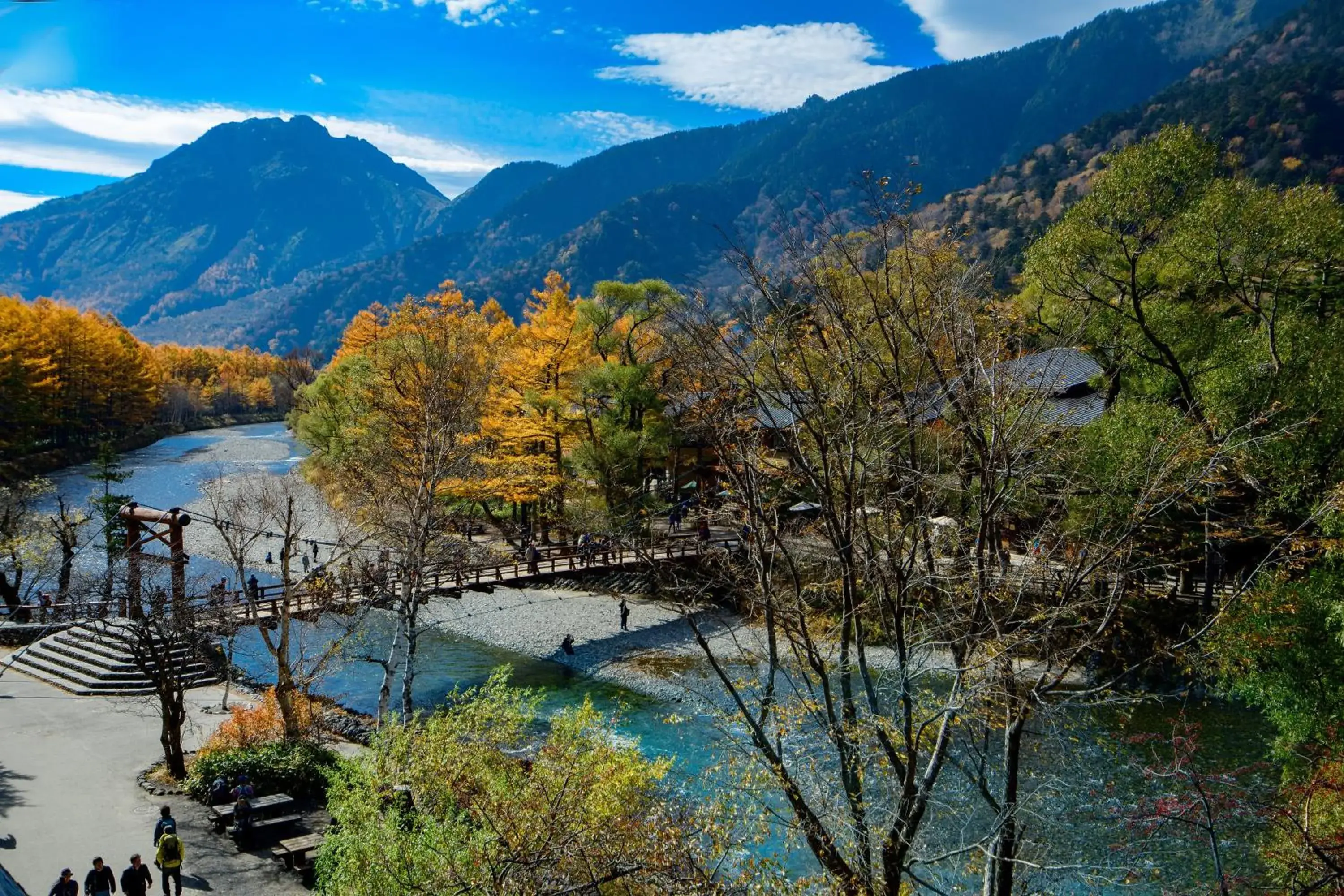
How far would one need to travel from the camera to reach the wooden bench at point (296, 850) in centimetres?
1269

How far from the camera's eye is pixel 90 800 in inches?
572

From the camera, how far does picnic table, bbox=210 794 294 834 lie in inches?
545

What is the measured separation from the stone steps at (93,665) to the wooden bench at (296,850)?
7848 millimetres

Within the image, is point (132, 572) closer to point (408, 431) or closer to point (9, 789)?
point (9, 789)

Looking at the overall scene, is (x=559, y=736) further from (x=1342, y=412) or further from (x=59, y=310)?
(x=59, y=310)

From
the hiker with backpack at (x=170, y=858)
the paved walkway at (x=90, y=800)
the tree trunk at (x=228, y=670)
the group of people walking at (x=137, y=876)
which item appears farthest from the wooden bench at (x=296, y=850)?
the tree trunk at (x=228, y=670)

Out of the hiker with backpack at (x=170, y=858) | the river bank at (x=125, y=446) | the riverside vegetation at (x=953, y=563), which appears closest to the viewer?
the riverside vegetation at (x=953, y=563)

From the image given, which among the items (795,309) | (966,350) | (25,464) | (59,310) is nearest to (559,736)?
(795,309)

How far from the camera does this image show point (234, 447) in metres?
69.8

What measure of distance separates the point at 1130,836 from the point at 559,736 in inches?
381

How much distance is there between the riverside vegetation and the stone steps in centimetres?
505

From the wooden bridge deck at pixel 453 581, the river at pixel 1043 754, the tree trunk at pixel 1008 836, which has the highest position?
the tree trunk at pixel 1008 836

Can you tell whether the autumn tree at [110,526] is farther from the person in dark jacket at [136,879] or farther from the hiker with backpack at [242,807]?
the person in dark jacket at [136,879]

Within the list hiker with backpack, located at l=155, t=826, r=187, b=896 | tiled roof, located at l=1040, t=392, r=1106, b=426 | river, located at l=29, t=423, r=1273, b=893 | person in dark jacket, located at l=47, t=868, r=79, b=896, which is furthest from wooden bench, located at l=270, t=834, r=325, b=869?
tiled roof, located at l=1040, t=392, r=1106, b=426
